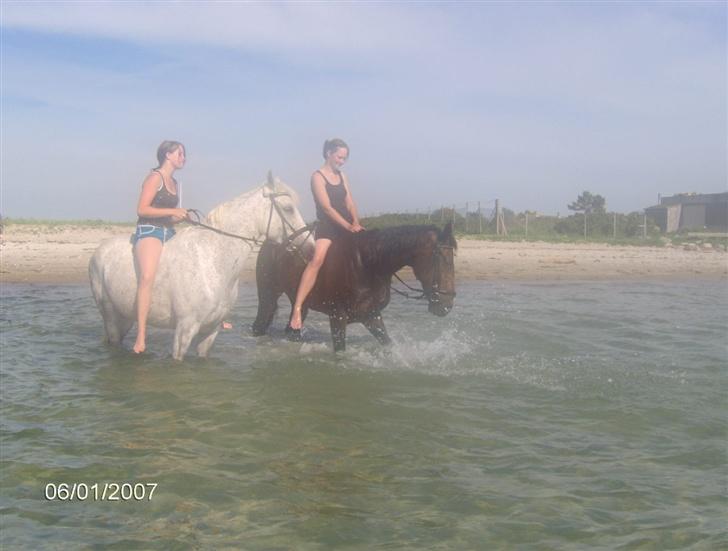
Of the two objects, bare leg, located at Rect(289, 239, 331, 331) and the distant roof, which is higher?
the distant roof

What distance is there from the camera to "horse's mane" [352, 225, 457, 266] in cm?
734

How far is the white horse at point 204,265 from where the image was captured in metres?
6.89

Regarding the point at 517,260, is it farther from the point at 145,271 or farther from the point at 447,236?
the point at 145,271

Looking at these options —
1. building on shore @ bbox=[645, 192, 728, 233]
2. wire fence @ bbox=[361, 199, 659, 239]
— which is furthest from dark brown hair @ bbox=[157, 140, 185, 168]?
building on shore @ bbox=[645, 192, 728, 233]

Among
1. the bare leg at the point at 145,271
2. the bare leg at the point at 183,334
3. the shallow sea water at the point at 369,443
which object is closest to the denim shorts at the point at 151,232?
the bare leg at the point at 145,271

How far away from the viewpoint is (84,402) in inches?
233

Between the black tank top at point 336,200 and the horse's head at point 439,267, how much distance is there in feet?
3.28

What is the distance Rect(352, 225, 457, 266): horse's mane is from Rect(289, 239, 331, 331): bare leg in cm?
37

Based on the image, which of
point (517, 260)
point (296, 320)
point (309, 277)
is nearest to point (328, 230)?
point (309, 277)

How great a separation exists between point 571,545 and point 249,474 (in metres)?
1.98

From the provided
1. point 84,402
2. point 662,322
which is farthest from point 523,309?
point 84,402

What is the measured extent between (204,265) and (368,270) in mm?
1745

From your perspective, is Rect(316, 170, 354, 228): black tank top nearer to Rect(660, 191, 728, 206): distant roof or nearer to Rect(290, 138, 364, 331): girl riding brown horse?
Rect(290, 138, 364, 331): girl riding brown horse

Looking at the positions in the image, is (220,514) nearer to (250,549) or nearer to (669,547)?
(250,549)
